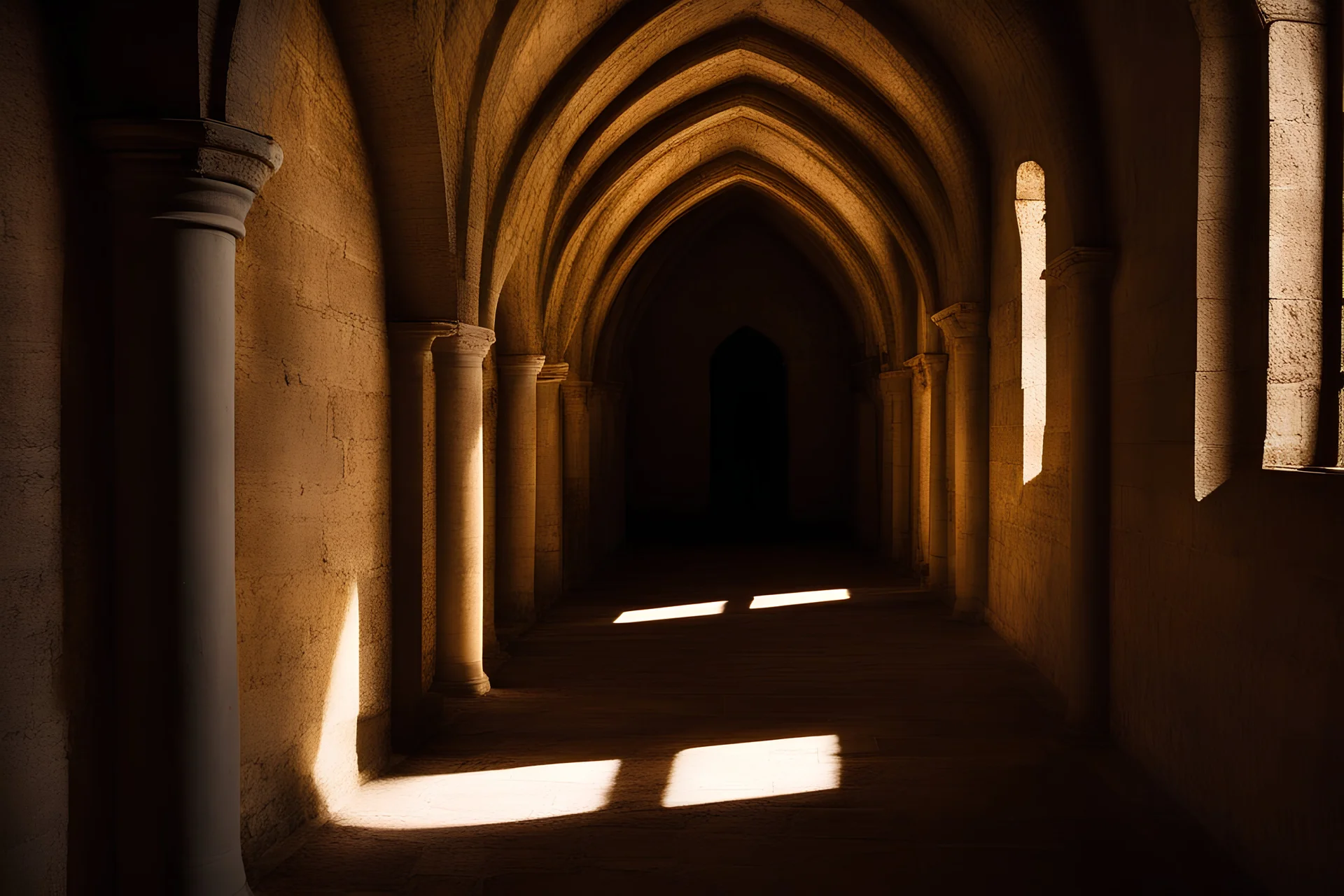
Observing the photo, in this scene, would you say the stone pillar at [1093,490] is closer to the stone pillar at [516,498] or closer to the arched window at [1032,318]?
the arched window at [1032,318]

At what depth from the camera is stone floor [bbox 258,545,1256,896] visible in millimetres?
3900

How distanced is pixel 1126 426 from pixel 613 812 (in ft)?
10.5

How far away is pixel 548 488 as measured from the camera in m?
10.7

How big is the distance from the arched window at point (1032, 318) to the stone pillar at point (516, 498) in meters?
4.10

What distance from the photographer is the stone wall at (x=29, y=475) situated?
110 inches

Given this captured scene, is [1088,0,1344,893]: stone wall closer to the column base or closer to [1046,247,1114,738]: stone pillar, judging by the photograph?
[1046,247,1114,738]: stone pillar

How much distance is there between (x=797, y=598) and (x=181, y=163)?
860 centimetres

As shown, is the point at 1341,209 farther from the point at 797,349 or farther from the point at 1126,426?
the point at 797,349

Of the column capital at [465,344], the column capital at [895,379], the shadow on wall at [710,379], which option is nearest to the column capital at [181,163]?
the column capital at [465,344]

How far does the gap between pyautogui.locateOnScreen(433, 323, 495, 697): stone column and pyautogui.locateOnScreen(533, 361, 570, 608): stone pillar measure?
3.75m

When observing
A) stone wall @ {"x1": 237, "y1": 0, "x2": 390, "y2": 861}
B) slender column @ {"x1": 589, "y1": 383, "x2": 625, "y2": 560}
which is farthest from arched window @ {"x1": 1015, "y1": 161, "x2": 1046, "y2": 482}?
slender column @ {"x1": 589, "y1": 383, "x2": 625, "y2": 560}

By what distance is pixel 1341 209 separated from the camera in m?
3.89

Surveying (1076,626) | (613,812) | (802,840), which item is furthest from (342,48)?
(1076,626)

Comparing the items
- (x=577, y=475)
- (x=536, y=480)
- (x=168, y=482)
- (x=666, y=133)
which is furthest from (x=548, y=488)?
(x=168, y=482)
